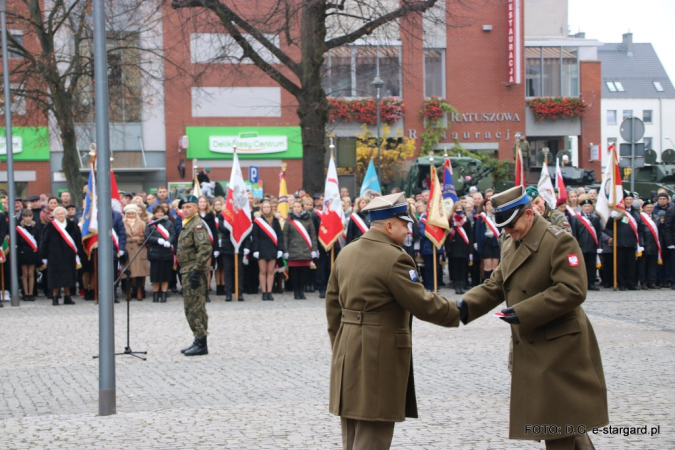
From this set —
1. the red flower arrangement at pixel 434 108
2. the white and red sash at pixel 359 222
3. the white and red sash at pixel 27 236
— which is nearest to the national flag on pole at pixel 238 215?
the white and red sash at pixel 359 222

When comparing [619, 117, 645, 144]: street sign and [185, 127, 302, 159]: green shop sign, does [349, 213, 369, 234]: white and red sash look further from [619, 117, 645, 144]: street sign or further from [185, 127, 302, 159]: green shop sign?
[185, 127, 302, 159]: green shop sign

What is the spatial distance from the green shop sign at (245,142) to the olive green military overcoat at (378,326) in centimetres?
3367

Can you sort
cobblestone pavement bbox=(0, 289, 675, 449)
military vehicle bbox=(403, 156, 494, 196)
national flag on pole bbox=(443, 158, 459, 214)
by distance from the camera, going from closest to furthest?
cobblestone pavement bbox=(0, 289, 675, 449) < national flag on pole bbox=(443, 158, 459, 214) < military vehicle bbox=(403, 156, 494, 196)

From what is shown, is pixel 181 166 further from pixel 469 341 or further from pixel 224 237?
pixel 469 341

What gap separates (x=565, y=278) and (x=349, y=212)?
14521 millimetres

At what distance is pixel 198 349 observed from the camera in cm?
1103

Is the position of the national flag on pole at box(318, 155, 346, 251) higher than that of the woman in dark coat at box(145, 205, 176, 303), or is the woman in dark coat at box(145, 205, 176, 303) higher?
the national flag on pole at box(318, 155, 346, 251)

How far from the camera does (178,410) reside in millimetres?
7961

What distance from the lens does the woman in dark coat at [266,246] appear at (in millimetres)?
17531

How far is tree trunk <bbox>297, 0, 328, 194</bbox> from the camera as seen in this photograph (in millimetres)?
22375

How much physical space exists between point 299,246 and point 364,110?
22.6 m

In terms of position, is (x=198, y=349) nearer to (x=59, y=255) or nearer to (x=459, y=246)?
(x=59, y=255)

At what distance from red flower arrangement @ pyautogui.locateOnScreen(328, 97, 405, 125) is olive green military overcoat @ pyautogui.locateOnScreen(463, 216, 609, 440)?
3367cm

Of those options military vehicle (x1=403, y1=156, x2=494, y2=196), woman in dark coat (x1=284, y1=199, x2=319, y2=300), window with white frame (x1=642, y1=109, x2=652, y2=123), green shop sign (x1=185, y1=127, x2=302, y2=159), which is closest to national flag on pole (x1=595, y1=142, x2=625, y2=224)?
woman in dark coat (x1=284, y1=199, x2=319, y2=300)
